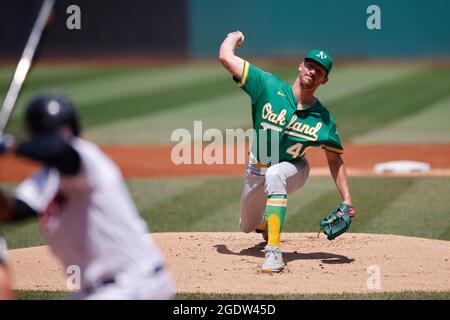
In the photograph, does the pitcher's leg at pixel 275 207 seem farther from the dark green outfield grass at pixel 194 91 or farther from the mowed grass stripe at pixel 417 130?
the dark green outfield grass at pixel 194 91

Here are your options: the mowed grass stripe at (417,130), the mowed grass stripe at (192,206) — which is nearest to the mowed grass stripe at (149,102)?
the mowed grass stripe at (417,130)

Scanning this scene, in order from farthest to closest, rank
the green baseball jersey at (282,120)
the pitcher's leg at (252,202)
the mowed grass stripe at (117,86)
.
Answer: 1. the mowed grass stripe at (117,86)
2. the pitcher's leg at (252,202)
3. the green baseball jersey at (282,120)

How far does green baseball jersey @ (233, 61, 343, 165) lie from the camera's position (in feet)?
24.1

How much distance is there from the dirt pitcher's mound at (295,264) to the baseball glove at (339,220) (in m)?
0.31

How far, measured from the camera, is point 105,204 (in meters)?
4.11

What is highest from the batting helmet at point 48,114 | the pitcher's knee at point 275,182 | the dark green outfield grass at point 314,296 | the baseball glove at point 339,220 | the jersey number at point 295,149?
the batting helmet at point 48,114

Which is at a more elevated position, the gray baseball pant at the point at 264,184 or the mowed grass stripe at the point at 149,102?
the gray baseball pant at the point at 264,184

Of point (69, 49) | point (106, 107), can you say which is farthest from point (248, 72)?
point (69, 49)

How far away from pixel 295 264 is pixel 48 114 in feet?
12.8

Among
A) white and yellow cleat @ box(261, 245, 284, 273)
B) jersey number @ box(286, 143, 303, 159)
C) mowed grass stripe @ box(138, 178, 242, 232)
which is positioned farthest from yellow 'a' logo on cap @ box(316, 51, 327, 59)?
mowed grass stripe @ box(138, 178, 242, 232)

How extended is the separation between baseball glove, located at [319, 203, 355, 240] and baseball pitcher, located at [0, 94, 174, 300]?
332cm

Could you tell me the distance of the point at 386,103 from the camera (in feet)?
64.1

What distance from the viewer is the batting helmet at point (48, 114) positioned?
409 cm

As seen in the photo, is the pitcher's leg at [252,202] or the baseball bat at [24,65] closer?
the baseball bat at [24,65]
